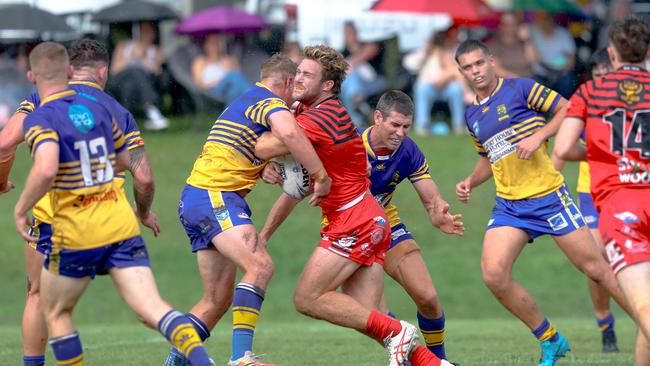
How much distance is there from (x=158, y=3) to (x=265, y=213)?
6849 mm

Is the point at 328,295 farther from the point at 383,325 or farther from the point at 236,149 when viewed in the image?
the point at 236,149

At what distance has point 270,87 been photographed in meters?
Answer: 8.54

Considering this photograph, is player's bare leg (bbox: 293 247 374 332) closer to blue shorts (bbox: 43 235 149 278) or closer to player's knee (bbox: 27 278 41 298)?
blue shorts (bbox: 43 235 149 278)

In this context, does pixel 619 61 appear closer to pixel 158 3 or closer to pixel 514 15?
pixel 514 15

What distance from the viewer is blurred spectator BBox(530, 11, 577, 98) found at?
2128 cm

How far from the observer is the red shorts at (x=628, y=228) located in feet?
23.6

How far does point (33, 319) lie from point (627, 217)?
4.24m

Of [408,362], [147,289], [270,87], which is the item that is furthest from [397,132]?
[147,289]

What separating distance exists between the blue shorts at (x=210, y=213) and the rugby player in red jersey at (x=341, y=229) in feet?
1.06

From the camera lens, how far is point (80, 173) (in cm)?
718

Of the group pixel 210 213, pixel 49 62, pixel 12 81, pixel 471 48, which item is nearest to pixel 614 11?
pixel 12 81

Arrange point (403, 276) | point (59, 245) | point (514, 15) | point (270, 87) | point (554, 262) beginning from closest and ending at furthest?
point (59, 245) → point (270, 87) → point (403, 276) → point (554, 262) → point (514, 15)

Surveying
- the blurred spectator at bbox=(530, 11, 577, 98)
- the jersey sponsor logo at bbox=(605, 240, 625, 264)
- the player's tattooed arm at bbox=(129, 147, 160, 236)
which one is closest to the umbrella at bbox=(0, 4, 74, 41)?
the blurred spectator at bbox=(530, 11, 577, 98)

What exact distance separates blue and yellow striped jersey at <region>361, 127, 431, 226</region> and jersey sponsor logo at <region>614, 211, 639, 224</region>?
2.23 meters
